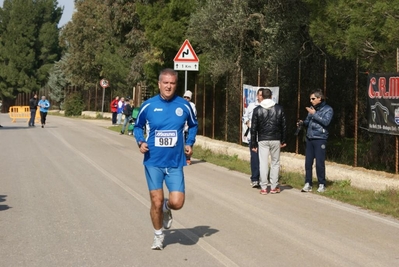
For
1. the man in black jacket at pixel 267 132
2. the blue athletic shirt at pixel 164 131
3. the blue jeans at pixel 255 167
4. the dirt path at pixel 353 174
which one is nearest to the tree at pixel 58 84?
the dirt path at pixel 353 174

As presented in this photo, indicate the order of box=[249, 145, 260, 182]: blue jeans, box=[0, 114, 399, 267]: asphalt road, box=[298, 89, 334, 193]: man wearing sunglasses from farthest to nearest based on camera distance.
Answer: box=[249, 145, 260, 182]: blue jeans → box=[298, 89, 334, 193]: man wearing sunglasses → box=[0, 114, 399, 267]: asphalt road

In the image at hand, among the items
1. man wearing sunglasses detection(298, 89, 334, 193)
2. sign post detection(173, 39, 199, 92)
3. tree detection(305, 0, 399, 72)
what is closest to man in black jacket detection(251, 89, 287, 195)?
man wearing sunglasses detection(298, 89, 334, 193)

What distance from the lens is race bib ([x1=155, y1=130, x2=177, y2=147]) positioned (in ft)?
26.5

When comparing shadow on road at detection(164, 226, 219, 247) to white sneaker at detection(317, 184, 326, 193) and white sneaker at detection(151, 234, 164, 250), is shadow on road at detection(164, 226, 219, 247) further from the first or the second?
white sneaker at detection(317, 184, 326, 193)

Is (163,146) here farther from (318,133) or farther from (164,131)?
(318,133)

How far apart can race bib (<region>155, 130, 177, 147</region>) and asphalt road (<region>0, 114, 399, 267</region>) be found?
1.19m

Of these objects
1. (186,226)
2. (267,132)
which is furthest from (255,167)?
(186,226)

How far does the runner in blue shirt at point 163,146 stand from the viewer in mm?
8078

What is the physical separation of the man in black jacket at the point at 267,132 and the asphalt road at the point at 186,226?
0.44 metres

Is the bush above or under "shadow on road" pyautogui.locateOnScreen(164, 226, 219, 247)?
above

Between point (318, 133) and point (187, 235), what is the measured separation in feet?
17.3

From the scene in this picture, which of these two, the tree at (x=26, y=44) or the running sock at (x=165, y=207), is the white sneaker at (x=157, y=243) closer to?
the running sock at (x=165, y=207)

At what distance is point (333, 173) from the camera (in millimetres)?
14953

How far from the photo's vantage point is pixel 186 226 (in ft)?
32.2
